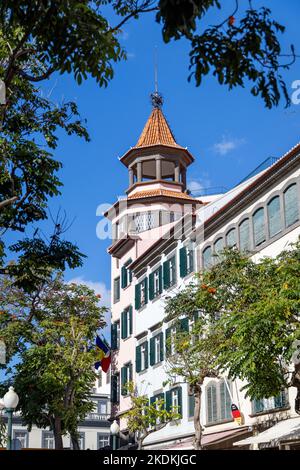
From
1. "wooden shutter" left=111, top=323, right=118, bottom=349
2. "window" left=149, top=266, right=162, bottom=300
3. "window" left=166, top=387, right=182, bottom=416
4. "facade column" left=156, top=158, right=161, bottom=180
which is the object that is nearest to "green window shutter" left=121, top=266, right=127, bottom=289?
"wooden shutter" left=111, top=323, right=118, bottom=349

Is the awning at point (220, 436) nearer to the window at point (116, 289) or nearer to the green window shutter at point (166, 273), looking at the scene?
the green window shutter at point (166, 273)

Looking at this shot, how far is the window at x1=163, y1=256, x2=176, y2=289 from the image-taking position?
120 feet

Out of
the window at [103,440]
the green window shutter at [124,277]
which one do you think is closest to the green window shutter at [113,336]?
the green window shutter at [124,277]

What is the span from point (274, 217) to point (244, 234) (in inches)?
99.7

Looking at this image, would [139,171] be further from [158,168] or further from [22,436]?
[22,436]

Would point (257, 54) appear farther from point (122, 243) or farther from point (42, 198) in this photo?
point (122, 243)

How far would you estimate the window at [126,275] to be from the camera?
44.1 metres

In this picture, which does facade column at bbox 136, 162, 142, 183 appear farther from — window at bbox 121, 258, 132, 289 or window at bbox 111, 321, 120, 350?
window at bbox 111, 321, 120, 350

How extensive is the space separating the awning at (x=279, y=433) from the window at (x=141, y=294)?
15999 millimetres

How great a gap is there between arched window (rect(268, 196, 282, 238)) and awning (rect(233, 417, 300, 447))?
6412 millimetres

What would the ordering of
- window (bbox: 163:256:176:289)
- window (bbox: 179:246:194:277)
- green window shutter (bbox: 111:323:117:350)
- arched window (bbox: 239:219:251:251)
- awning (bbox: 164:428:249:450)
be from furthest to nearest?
green window shutter (bbox: 111:323:117:350), window (bbox: 163:256:176:289), window (bbox: 179:246:194:277), arched window (bbox: 239:219:251:251), awning (bbox: 164:428:249:450)

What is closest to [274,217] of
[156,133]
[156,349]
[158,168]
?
[156,349]

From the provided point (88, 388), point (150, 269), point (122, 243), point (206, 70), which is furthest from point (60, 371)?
point (206, 70)

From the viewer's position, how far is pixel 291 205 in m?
25.5
